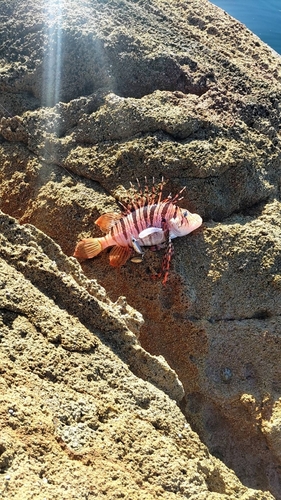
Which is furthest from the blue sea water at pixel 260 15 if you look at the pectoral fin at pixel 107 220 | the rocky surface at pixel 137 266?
the pectoral fin at pixel 107 220

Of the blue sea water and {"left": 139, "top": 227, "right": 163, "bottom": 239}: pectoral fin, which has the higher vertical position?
the blue sea water

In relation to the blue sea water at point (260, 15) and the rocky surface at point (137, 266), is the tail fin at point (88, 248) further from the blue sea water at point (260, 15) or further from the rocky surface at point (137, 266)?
the blue sea water at point (260, 15)

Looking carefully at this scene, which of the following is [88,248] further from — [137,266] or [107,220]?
[137,266]

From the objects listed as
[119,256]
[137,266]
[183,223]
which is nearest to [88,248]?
[119,256]

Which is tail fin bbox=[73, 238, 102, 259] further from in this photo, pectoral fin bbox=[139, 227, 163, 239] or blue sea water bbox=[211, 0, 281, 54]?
blue sea water bbox=[211, 0, 281, 54]

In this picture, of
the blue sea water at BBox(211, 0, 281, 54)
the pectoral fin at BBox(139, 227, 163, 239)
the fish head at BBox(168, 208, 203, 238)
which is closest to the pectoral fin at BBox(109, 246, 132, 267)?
the pectoral fin at BBox(139, 227, 163, 239)

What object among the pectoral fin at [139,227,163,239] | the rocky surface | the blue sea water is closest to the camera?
the rocky surface
